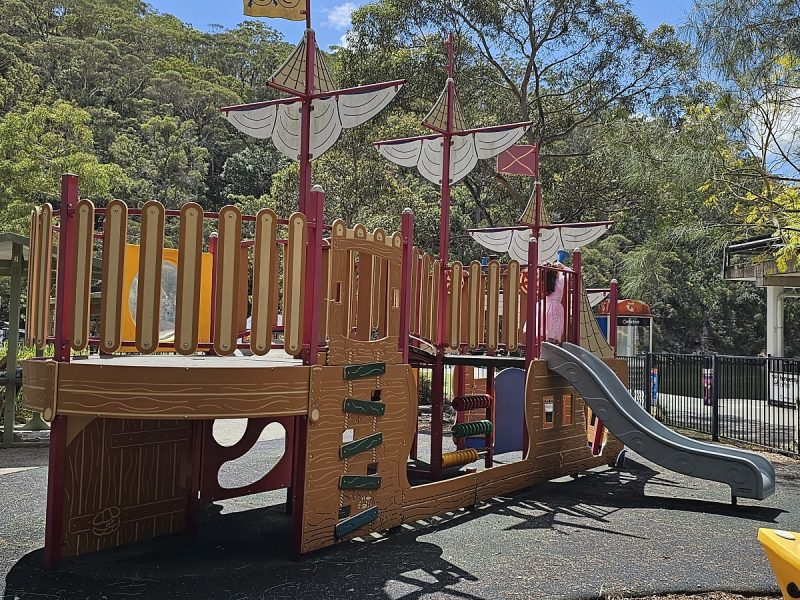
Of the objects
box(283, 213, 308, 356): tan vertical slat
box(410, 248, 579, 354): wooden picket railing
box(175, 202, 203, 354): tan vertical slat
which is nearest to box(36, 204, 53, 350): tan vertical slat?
box(175, 202, 203, 354): tan vertical slat

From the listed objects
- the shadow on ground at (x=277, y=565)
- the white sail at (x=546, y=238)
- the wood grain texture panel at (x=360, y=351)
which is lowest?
the shadow on ground at (x=277, y=565)

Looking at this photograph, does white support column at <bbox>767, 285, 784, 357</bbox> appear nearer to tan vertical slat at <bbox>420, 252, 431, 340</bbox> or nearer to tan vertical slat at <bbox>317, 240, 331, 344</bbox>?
tan vertical slat at <bbox>420, 252, 431, 340</bbox>

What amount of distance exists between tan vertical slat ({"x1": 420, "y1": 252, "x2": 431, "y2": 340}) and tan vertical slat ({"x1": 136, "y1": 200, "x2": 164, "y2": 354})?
309 centimetres

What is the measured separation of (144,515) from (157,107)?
5450cm

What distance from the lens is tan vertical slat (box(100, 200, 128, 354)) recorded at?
494 centimetres

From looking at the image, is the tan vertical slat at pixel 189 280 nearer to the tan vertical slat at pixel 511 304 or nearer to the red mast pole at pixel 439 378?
the red mast pole at pixel 439 378

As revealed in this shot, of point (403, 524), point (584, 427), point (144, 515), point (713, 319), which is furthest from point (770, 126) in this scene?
point (713, 319)

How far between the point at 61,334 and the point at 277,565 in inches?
85.9

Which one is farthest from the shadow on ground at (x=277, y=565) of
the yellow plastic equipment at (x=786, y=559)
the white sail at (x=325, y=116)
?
the white sail at (x=325, y=116)

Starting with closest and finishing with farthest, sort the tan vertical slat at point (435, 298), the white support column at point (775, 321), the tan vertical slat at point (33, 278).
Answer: the tan vertical slat at point (33, 278) < the tan vertical slat at point (435, 298) < the white support column at point (775, 321)

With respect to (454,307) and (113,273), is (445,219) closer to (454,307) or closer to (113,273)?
(454,307)

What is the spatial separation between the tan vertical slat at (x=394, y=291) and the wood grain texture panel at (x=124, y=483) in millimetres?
2023

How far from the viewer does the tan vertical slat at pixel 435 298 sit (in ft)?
25.7

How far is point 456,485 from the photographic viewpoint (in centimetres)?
724
